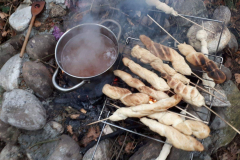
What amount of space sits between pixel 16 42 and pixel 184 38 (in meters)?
4.38

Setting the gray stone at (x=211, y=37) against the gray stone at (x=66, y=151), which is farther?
the gray stone at (x=211, y=37)

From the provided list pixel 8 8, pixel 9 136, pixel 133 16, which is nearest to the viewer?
pixel 9 136

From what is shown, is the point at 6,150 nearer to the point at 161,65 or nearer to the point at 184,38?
the point at 161,65

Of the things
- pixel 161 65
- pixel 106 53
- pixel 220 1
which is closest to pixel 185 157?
pixel 161 65

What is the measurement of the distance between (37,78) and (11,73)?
0.78 m

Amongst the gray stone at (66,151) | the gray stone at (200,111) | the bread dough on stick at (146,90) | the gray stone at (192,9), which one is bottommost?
the gray stone at (66,151)

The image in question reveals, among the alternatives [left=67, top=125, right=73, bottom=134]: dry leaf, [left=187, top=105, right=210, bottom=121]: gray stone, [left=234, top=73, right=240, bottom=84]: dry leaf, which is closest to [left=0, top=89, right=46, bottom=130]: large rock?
[left=67, top=125, right=73, bottom=134]: dry leaf

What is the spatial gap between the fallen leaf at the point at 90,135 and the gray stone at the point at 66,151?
0.67 ft

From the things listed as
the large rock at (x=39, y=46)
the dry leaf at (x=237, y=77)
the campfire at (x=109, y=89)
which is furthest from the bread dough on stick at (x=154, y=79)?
the dry leaf at (x=237, y=77)

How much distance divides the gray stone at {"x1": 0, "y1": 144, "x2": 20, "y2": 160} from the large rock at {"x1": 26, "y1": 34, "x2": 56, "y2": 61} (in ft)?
6.95

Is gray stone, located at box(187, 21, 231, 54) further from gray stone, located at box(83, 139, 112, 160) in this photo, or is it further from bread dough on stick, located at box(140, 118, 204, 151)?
gray stone, located at box(83, 139, 112, 160)

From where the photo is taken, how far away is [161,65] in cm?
340

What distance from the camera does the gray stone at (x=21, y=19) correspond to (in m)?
4.60

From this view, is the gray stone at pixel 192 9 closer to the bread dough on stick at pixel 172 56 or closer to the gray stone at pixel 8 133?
the bread dough on stick at pixel 172 56
